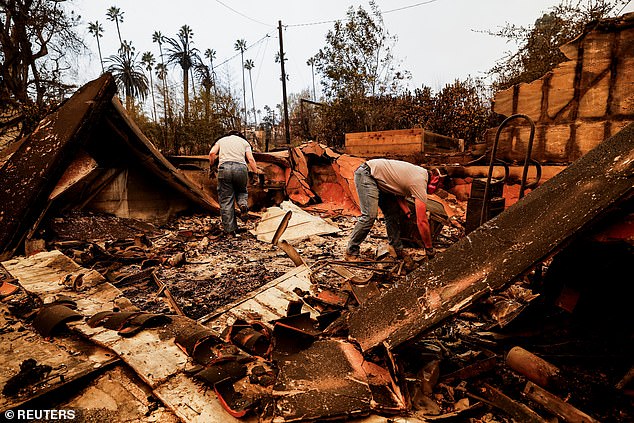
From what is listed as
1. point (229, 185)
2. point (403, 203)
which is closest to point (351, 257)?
point (403, 203)

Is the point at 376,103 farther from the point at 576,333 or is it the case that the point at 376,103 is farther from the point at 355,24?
the point at 576,333

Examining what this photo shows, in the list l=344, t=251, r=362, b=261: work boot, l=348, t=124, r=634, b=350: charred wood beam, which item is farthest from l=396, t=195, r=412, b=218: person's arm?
l=348, t=124, r=634, b=350: charred wood beam

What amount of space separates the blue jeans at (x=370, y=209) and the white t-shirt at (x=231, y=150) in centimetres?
223

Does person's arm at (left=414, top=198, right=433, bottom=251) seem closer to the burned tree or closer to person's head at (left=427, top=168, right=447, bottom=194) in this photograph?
person's head at (left=427, top=168, right=447, bottom=194)

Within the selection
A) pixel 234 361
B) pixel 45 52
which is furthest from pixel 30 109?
pixel 234 361

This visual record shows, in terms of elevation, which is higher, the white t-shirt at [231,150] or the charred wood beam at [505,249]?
the white t-shirt at [231,150]

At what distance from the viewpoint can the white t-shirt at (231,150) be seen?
5.38 meters

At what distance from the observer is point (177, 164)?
23.9 feet

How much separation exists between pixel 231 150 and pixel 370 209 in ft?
8.80

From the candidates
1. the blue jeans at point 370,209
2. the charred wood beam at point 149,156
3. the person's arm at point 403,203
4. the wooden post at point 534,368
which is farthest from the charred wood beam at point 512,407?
the charred wood beam at point 149,156

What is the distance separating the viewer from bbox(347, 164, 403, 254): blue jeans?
4.11m

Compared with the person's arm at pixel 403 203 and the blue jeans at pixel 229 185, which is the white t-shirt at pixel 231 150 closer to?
the blue jeans at pixel 229 185

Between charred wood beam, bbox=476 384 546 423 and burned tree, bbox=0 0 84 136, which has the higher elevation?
burned tree, bbox=0 0 84 136

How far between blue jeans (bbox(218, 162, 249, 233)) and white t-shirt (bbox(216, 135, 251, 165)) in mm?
91
